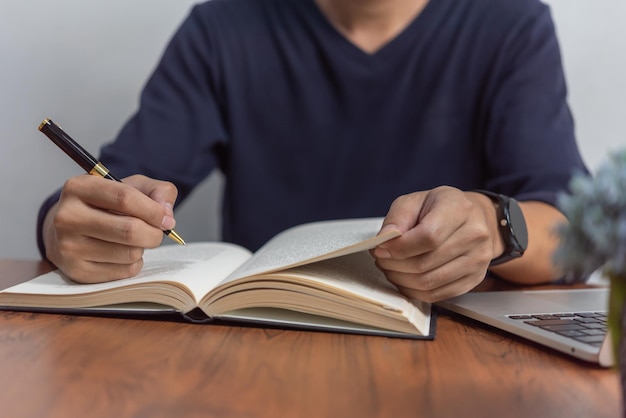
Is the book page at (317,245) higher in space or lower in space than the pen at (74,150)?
lower

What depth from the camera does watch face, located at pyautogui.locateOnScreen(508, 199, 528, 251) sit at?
80 cm

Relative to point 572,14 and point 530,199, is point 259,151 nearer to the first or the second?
point 530,199

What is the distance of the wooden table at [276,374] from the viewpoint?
481 millimetres

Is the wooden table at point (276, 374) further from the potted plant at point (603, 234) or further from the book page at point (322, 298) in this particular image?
the potted plant at point (603, 234)

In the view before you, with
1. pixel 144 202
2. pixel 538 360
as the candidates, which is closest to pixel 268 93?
pixel 144 202

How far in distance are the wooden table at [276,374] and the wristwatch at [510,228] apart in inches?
5.6

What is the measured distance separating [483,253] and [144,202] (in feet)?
1.23

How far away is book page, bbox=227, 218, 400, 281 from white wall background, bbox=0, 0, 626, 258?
3.08 feet

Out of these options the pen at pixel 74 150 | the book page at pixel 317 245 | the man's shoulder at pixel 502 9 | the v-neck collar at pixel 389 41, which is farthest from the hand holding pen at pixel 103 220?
the man's shoulder at pixel 502 9

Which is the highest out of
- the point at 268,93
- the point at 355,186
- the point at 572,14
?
the point at 268,93

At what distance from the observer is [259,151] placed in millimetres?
1417

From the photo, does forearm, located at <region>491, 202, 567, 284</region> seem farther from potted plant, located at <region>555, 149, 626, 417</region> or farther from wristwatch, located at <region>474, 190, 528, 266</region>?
potted plant, located at <region>555, 149, 626, 417</region>

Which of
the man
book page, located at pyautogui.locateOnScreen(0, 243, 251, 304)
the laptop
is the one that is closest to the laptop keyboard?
the laptop

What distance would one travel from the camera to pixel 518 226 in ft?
2.66
